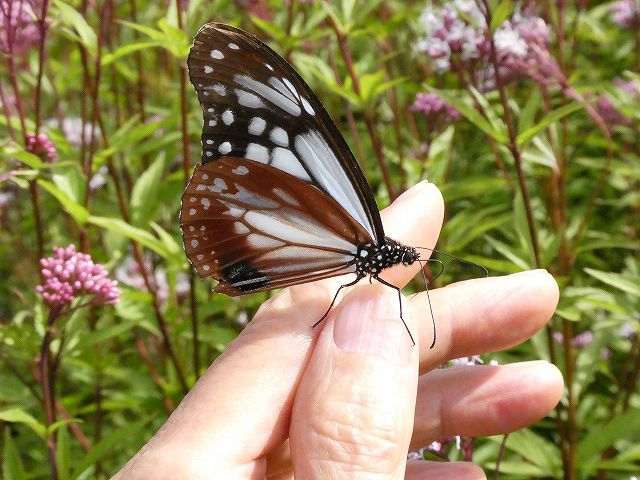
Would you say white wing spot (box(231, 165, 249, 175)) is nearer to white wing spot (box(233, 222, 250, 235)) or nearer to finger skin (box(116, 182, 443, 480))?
white wing spot (box(233, 222, 250, 235))

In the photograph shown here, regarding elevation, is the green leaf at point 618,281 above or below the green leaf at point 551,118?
below

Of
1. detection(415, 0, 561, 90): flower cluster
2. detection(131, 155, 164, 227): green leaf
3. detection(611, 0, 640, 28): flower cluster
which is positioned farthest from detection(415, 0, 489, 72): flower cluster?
detection(131, 155, 164, 227): green leaf

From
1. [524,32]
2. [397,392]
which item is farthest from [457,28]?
[397,392]

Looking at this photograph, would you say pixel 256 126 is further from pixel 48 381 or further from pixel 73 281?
pixel 48 381

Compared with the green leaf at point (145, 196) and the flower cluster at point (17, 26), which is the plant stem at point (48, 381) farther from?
the flower cluster at point (17, 26)

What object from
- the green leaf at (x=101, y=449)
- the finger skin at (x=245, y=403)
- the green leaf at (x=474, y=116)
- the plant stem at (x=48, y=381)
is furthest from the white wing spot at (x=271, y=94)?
the green leaf at (x=101, y=449)

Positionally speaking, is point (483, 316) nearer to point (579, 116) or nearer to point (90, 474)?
point (90, 474)
